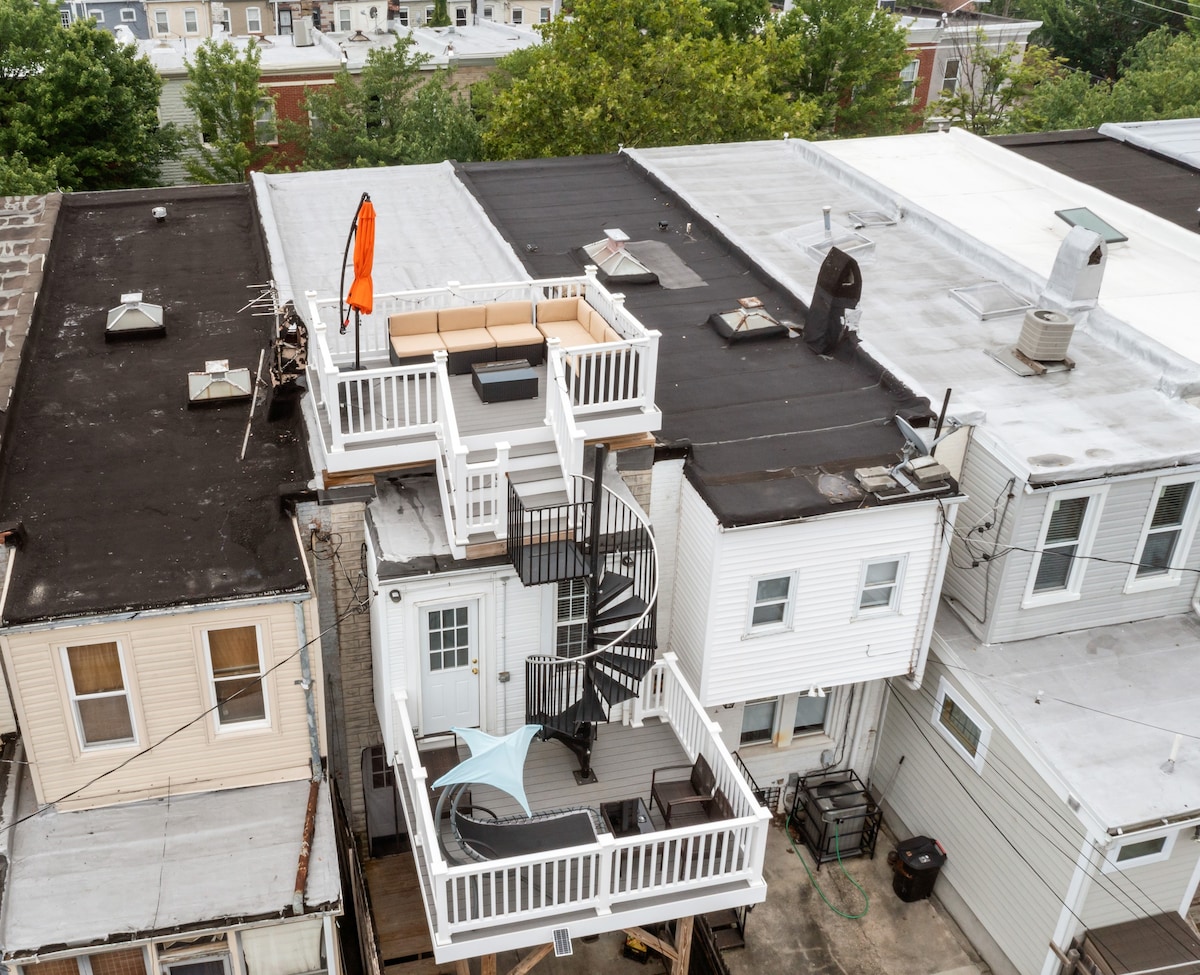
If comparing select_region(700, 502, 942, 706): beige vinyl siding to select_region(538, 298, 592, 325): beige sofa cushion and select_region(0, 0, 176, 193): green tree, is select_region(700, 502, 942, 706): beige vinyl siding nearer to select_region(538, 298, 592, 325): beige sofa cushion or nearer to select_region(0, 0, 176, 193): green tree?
select_region(538, 298, 592, 325): beige sofa cushion

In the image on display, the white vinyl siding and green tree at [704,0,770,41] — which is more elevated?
green tree at [704,0,770,41]

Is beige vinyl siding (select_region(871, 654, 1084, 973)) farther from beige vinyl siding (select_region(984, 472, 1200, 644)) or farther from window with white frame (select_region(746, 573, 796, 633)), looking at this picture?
window with white frame (select_region(746, 573, 796, 633))

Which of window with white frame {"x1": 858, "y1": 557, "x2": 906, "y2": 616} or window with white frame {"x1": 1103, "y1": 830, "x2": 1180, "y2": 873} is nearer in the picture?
window with white frame {"x1": 1103, "y1": 830, "x2": 1180, "y2": 873}

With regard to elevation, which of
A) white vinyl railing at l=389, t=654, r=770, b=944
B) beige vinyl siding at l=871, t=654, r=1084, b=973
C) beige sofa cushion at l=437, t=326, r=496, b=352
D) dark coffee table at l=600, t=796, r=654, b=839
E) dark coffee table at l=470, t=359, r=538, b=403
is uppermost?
beige sofa cushion at l=437, t=326, r=496, b=352

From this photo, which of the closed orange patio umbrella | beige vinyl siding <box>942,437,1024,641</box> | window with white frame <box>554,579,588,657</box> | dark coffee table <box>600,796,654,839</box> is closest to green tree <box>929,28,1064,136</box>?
beige vinyl siding <box>942,437,1024,641</box>

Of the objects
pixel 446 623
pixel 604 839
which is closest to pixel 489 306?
pixel 446 623

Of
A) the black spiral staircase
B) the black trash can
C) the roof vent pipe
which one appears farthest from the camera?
the roof vent pipe

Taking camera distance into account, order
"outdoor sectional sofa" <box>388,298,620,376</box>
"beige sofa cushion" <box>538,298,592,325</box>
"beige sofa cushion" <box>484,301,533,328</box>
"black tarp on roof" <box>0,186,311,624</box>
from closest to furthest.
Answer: "black tarp on roof" <box>0,186,311,624</box>, "outdoor sectional sofa" <box>388,298,620,376</box>, "beige sofa cushion" <box>484,301,533,328</box>, "beige sofa cushion" <box>538,298,592,325</box>
